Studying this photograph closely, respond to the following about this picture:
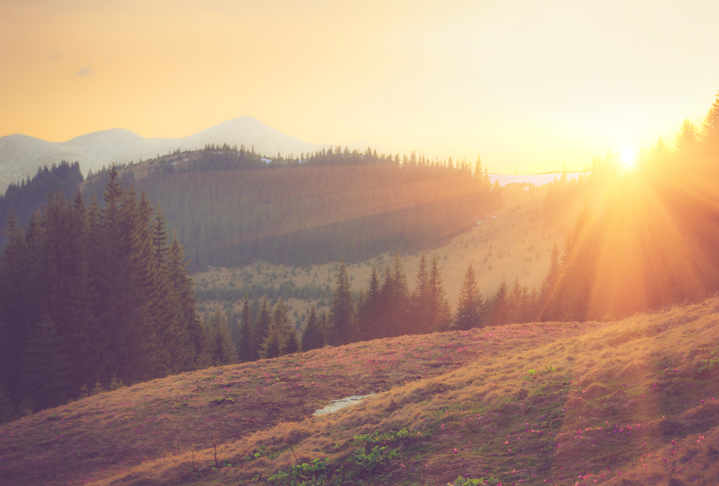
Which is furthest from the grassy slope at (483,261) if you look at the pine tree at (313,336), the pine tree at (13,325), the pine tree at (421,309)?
the pine tree at (13,325)

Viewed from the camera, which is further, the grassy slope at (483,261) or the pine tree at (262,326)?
the grassy slope at (483,261)

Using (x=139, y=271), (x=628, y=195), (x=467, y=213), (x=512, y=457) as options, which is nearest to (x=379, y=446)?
(x=512, y=457)

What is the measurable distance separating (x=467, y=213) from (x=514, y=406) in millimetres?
161779

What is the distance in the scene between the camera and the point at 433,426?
951 cm

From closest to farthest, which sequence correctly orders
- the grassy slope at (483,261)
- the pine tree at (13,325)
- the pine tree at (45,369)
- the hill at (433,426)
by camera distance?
the hill at (433,426) < the pine tree at (45,369) < the pine tree at (13,325) < the grassy slope at (483,261)

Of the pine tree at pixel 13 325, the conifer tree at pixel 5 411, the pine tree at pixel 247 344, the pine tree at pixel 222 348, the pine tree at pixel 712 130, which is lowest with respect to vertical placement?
the pine tree at pixel 247 344

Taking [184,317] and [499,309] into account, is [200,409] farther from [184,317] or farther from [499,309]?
[499,309]

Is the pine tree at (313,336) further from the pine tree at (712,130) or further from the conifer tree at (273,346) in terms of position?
the pine tree at (712,130)

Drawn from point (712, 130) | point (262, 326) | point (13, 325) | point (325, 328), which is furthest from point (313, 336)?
point (712, 130)

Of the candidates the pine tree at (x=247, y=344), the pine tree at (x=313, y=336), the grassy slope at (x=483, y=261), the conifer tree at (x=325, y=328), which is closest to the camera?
the pine tree at (x=313, y=336)

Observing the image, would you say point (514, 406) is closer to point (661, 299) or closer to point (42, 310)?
point (661, 299)

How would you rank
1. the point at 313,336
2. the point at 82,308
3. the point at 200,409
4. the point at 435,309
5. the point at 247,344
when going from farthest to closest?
the point at 435,309 < the point at 247,344 < the point at 313,336 < the point at 82,308 < the point at 200,409

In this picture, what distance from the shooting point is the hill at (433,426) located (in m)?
6.54

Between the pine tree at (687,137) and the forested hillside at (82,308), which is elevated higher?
the pine tree at (687,137)
